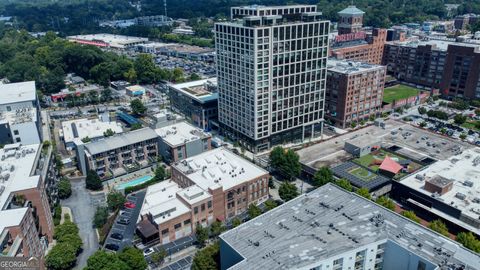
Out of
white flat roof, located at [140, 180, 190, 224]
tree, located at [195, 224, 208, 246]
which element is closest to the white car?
white flat roof, located at [140, 180, 190, 224]

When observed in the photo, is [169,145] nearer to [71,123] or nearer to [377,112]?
[71,123]

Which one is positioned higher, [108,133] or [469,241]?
[108,133]

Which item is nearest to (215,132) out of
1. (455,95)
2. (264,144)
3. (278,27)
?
(264,144)

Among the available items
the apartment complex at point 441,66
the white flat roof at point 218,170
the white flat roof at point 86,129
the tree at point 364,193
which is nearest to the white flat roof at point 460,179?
the tree at point 364,193

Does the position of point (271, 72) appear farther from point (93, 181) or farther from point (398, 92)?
point (398, 92)

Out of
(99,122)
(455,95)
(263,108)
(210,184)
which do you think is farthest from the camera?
(455,95)

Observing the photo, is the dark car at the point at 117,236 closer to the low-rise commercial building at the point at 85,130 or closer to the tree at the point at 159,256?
the tree at the point at 159,256

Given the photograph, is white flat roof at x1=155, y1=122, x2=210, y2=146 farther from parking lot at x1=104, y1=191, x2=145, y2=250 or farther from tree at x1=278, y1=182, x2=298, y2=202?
tree at x1=278, y1=182, x2=298, y2=202

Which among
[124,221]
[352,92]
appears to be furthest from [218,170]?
[352,92]
